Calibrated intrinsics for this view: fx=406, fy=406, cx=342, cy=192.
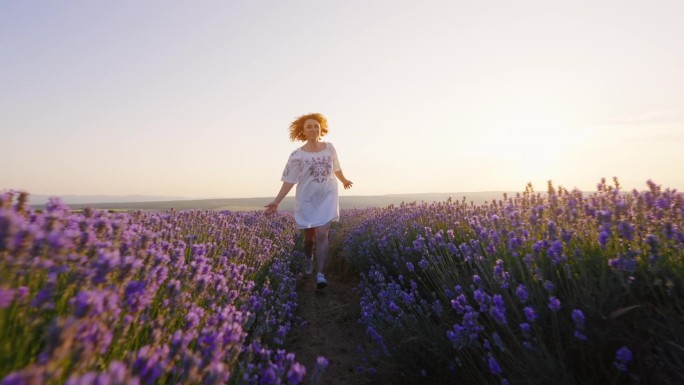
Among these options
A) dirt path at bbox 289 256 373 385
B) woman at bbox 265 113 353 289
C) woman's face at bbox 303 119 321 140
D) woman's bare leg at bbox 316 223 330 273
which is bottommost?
dirt path at bbox 289 256 373 385

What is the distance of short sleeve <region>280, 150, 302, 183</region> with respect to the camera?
17.0 feet

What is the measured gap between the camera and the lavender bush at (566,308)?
157cm

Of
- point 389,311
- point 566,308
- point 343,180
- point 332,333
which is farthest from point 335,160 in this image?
point 566,308

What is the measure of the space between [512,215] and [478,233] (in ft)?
0.84

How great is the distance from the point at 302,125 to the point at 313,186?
129 cm

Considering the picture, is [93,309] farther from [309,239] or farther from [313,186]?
[309,239]

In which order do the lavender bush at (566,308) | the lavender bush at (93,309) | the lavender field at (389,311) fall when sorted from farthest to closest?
1. the lavender bush at (566,308)
2. the lavender field at (389,311)
3. the lavender bush at (93,309)

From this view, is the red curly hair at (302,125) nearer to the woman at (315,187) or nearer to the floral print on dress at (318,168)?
the woman at (315,187)

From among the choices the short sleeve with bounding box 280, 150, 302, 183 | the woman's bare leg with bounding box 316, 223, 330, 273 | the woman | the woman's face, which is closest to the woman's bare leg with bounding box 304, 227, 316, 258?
the woman

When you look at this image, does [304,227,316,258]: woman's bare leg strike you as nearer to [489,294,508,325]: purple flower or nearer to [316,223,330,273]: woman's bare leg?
[316,223,330,273]: woman's bare leg

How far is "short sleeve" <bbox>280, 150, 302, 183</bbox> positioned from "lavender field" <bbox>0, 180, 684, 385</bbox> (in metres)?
2.25

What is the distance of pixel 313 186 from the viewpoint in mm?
5059

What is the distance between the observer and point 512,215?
274cm

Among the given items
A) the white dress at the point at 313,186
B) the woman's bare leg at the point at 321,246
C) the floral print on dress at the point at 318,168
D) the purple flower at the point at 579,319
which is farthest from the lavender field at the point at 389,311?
the floral print on dress at the point at 318,168
